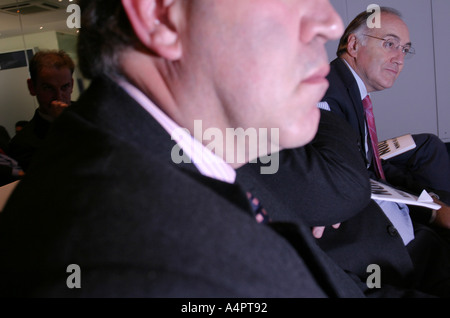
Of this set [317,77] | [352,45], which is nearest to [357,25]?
[352,45]

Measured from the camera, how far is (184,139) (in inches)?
22.8

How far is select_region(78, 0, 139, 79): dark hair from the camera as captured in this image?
1.97 ft

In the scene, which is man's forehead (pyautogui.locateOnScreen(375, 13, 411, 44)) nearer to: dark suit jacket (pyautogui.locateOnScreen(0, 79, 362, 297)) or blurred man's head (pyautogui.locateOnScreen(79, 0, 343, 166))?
blurred man's head (pyautogui.locateOnScreen(79, 0, 343, 166))

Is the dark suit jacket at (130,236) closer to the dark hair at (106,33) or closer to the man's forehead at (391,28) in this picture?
the dark hair at (106,33)

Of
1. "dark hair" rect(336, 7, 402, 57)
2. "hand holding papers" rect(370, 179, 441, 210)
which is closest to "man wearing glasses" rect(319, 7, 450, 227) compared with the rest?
"dark hair" rect(336, 7, 402, 57)

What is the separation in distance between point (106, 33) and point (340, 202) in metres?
0.64

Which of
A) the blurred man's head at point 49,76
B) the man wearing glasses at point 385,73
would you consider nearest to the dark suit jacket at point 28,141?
the blurred man's head at point 49,76

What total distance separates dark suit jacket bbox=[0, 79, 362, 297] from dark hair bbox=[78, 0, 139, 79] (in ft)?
0.61

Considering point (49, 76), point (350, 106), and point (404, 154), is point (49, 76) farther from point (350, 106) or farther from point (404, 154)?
point (404, 154)

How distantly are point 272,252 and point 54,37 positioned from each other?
16.1 feet

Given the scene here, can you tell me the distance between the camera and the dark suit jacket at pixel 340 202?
86 cm

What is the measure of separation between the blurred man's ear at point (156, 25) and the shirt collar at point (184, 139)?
74mm
